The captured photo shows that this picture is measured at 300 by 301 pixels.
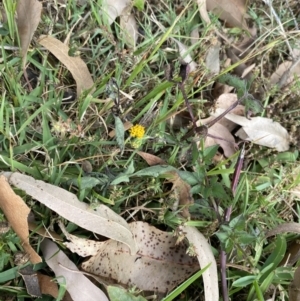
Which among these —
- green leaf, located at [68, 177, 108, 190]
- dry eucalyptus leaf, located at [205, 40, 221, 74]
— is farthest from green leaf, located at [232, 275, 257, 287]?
dry eucalyptus leaf, located at [205, 40, 221, 74]

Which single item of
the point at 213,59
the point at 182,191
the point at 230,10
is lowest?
the point at 182,191

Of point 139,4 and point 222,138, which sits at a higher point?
point 139,4

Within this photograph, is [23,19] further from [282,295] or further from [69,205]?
[282,295]

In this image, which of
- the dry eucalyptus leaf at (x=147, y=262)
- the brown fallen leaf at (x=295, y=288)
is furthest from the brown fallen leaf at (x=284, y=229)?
the dry eucalyptus leaf at (x=147, y=262)

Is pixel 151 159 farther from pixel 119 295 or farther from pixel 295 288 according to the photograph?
pixel 295 288

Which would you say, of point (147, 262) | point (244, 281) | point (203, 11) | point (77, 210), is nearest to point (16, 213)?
point (77, 210)

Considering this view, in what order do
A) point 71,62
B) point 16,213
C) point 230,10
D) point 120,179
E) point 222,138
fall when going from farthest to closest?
point 230,10, point 222,138, point 71,62, point 120,179, point 16,213

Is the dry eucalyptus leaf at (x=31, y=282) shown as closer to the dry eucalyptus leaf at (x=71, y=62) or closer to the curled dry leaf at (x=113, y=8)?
the dry eucalyptus leaf at (x=71, y=62)
